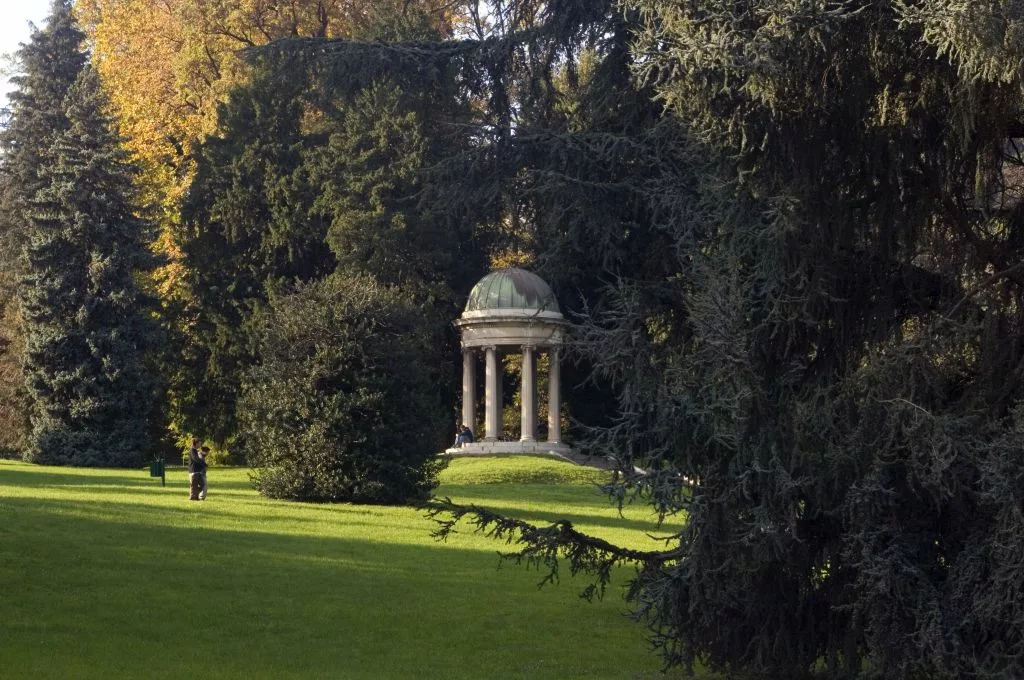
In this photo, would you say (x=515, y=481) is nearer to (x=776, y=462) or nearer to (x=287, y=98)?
(x=287, y=98)

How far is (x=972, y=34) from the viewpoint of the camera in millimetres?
9367

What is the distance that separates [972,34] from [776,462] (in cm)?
336

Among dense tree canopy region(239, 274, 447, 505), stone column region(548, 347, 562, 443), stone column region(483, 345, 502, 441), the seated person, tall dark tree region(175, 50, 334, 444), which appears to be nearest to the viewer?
dense tree canopy region(239, 274, 447, 505)

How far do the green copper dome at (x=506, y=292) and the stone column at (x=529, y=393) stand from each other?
1.39m

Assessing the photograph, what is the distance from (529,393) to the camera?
41.4 metres

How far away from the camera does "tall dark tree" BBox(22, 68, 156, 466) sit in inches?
1558

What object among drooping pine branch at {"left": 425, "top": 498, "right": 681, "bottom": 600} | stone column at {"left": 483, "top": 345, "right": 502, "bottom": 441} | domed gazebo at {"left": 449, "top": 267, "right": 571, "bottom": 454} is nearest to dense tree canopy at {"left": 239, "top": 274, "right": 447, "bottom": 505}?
drooping pine branch at {"left": 425, "top": 498, "right": 681, "bottom": 600}

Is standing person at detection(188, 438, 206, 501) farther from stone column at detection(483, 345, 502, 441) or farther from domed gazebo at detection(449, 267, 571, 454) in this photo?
stone column at detection(483, 345, 502, 441)

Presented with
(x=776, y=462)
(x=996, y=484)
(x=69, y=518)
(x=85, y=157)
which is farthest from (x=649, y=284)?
(x=85, y=157)

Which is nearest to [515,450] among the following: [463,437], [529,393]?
[463,437]

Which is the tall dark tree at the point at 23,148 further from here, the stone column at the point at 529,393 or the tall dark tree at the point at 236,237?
the stone column at the point at 529,393

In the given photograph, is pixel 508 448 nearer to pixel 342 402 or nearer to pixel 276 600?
pixel 342 402

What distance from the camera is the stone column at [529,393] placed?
134 ft

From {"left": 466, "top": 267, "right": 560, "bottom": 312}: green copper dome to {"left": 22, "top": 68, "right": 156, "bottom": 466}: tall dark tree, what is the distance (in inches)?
387
